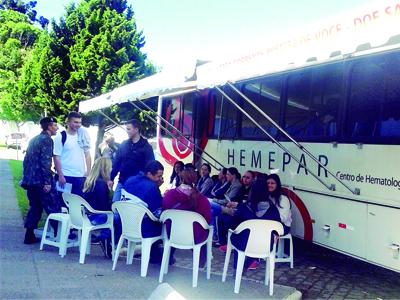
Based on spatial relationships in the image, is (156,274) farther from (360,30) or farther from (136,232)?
(360,30)

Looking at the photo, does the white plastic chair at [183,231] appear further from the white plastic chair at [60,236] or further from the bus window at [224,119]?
the bus window at [224,119]

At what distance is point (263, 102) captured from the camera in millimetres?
6828

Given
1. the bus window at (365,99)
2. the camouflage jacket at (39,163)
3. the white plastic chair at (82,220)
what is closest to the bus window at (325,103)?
the bus window at (365,99)

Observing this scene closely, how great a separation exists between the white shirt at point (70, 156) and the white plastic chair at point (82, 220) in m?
0.75

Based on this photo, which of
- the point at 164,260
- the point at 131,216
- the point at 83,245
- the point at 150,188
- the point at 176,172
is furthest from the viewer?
the point at 176,172

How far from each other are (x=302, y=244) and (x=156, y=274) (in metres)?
2.96

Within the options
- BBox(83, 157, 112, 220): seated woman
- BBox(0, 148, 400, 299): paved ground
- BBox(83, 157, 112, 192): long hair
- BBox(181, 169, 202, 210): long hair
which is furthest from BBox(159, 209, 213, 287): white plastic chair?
BBox(83, 157, 112, 192): long hair

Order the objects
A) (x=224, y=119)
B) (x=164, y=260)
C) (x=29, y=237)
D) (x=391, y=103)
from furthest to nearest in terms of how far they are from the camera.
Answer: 1. (x=224, y=119)
2. (x=29, y=237)
3. (x=164, y=260)
4. (x=391, y=103)

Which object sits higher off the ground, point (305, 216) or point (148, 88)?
point (148, 88)

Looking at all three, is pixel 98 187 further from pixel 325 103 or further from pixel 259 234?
pixel 325 103

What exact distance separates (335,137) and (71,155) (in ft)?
12.5

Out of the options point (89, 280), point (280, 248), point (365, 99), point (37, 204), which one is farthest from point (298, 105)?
point (37, 204)

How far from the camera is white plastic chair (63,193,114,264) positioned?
5.54 m

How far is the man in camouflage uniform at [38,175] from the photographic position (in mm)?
6211
